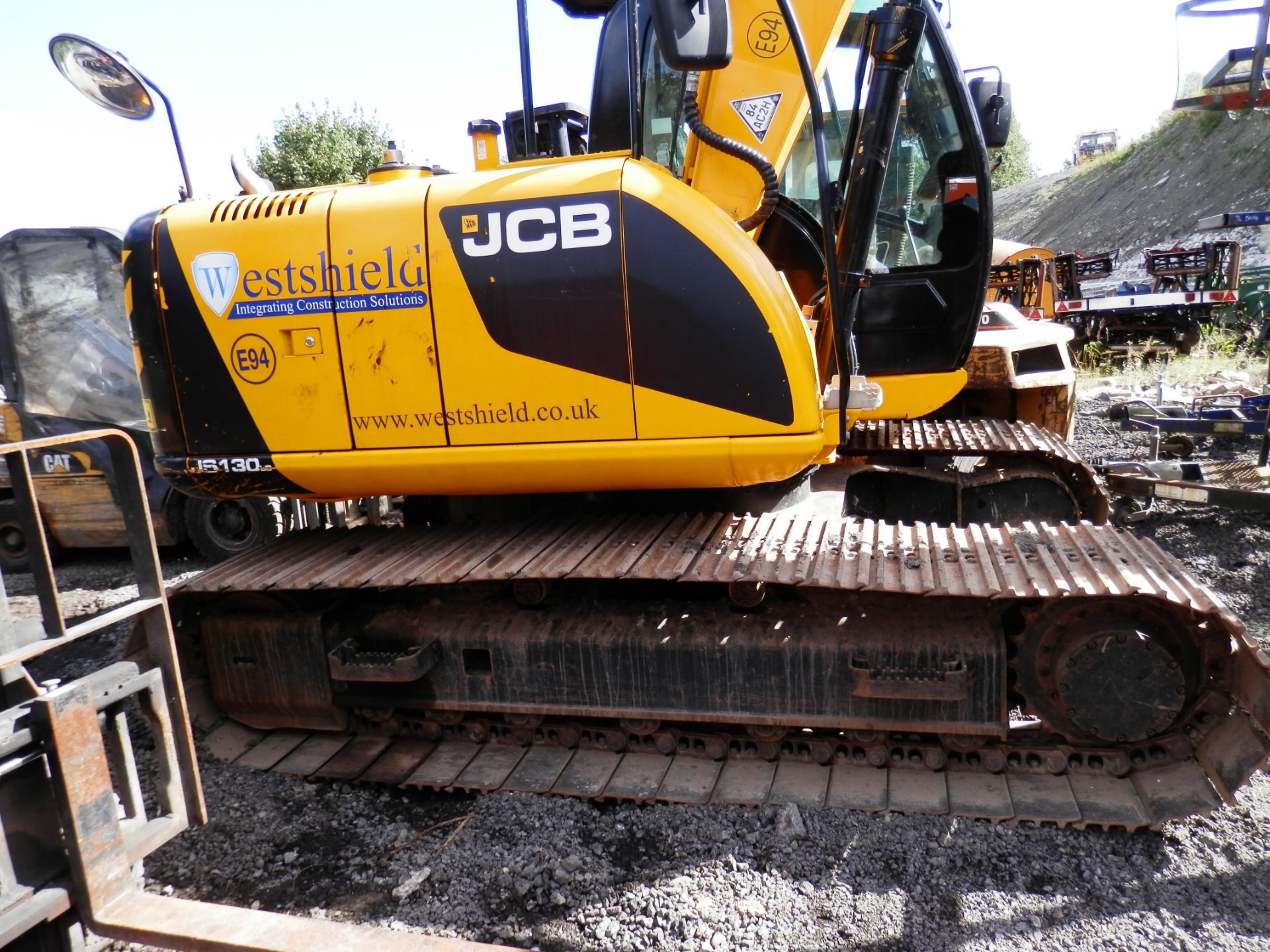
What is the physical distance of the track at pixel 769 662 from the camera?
266 cm

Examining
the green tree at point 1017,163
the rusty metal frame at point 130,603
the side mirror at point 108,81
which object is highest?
the green tree at point 1017,163

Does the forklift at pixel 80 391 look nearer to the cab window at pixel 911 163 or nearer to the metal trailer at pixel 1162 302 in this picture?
the cab window at pixel 911 163

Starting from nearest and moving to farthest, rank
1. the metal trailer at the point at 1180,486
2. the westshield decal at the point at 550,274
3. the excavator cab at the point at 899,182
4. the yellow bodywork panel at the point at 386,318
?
the westshield decal at the point at 550,274 → the yellow bodywork panel at the point at 386,318 → the excavator cab at the point at 899,182 → the metal trailer at the point at 1180,486

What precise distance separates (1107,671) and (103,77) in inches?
173

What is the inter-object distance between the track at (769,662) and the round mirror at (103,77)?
1.91m

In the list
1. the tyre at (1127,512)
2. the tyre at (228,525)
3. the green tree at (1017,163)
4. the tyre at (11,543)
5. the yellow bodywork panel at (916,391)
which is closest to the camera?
the yellow bodywork panel at (916,391)

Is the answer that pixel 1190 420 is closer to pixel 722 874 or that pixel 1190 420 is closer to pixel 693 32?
pixel 722 874

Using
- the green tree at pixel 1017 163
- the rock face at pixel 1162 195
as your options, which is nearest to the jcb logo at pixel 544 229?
the rock face at pixel 1162 195

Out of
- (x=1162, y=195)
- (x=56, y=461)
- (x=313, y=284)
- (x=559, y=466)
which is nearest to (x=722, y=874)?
(x=559, y=466)

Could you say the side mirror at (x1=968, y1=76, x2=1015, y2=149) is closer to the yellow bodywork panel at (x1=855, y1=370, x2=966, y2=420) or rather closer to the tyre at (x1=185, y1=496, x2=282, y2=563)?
the yellow bodywork panel at (x1=855, y1=370, x2=966, y2=420)

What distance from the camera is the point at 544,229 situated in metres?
2.80

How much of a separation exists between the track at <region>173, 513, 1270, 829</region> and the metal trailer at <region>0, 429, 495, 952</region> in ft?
3.56

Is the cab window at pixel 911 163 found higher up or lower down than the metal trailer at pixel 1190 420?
higher up

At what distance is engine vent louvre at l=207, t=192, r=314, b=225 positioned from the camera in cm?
304
